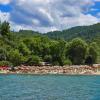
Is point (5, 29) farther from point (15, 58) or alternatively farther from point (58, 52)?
point (15, 58)

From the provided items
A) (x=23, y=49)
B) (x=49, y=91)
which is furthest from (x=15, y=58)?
(x=49, y=91)

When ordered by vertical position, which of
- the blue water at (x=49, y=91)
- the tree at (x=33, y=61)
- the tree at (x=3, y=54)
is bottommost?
the blue water at (x=49, y=91)

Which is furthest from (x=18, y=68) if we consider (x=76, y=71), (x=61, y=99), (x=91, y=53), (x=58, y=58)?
(x=61, y=99)

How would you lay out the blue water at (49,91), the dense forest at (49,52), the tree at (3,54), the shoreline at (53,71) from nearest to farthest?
the blue water at (49,91) < the shoreline at (53,71) < the dense forest at (49,52) < the tree at (3,54)

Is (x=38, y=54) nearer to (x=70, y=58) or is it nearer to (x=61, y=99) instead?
(x=70, y=58)

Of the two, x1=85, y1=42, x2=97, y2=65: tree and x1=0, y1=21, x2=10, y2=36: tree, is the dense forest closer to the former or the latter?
x1=85, y1=42, x2=97, y2=65: tree

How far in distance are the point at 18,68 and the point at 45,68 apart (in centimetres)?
660

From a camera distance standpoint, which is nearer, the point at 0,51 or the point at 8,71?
the point at 8,71

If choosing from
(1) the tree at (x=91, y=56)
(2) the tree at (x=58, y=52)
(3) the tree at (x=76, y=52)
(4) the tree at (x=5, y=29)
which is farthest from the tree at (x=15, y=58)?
(4) the tree at (x=5, y=29)

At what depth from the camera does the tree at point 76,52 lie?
12181cm

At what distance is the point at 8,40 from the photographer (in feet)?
438

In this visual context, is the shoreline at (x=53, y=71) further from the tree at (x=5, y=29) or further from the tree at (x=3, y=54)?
the tree at (x=5, y=29)

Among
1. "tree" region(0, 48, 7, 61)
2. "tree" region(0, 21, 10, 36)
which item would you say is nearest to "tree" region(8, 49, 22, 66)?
"tree" region(0, 48, 7, 61)

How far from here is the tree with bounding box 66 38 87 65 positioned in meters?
122
